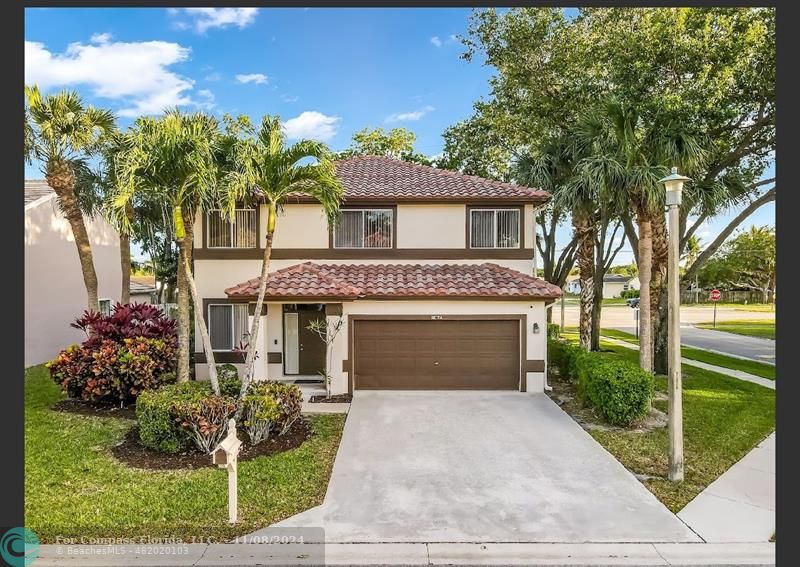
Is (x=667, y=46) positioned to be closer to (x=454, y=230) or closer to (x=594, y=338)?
(x=454, y=230)

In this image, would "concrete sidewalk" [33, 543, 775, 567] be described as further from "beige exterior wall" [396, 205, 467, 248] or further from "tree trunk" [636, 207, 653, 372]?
"beige exterior wall" [396, 205, 467, 248]

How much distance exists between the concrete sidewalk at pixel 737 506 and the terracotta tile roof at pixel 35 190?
69.7 feet

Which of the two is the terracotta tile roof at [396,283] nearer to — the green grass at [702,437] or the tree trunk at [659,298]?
the green grass at [702,437]

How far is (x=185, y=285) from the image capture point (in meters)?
10.5

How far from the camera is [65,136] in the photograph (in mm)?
11695

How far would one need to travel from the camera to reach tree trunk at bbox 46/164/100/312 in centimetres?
1227

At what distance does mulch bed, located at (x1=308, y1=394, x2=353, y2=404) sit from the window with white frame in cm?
353

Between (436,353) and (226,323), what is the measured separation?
663 cm

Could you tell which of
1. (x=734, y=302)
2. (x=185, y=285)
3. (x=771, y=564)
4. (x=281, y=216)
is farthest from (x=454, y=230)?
(x=734, y=302)

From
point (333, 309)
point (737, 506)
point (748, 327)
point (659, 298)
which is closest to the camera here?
point (737, 506)

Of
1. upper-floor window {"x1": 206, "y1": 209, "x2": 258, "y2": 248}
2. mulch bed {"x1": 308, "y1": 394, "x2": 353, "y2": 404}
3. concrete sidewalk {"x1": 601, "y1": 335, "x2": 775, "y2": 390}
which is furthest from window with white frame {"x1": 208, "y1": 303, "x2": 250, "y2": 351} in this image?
concrete sidewalk {"x1": 601, "y1": 335, "x2": 775, "y2": 390}

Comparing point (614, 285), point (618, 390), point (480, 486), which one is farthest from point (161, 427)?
point (614, 285)

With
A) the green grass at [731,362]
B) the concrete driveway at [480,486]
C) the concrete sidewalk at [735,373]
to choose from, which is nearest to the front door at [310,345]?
the concrete driveway at [480,486]

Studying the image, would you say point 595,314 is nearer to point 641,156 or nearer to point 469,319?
point 469,319
